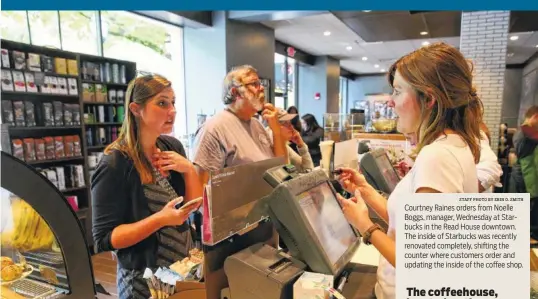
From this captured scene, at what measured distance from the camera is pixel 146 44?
19.1 feet

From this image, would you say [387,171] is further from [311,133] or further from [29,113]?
[29,113]

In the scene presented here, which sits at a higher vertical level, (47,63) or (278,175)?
(47,63)

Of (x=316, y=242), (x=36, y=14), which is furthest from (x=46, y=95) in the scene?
(x=316, y=242)

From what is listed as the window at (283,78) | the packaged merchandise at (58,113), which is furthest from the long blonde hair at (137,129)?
the window at (283,78)

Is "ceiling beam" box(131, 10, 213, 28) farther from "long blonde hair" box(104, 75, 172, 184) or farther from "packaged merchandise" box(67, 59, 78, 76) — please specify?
"long blonde hair" box(104, 75, 172, 184)

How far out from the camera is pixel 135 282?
1325 mm

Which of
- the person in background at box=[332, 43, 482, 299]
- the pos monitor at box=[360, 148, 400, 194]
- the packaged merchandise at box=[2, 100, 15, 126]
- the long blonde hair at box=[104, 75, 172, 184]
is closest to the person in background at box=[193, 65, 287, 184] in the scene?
the long blonde hair at box=[104, 75, 172, 184]

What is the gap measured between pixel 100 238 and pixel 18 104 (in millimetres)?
3092

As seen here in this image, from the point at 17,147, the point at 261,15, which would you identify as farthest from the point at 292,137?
the point at 261,15

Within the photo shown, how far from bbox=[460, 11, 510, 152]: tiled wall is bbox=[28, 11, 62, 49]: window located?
6.13 metres

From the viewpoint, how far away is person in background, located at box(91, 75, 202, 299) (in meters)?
1.27

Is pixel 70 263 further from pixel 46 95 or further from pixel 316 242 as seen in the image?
pixel 46 95

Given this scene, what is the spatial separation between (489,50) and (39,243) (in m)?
7.01

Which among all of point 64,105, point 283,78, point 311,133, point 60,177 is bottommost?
point 60,177
